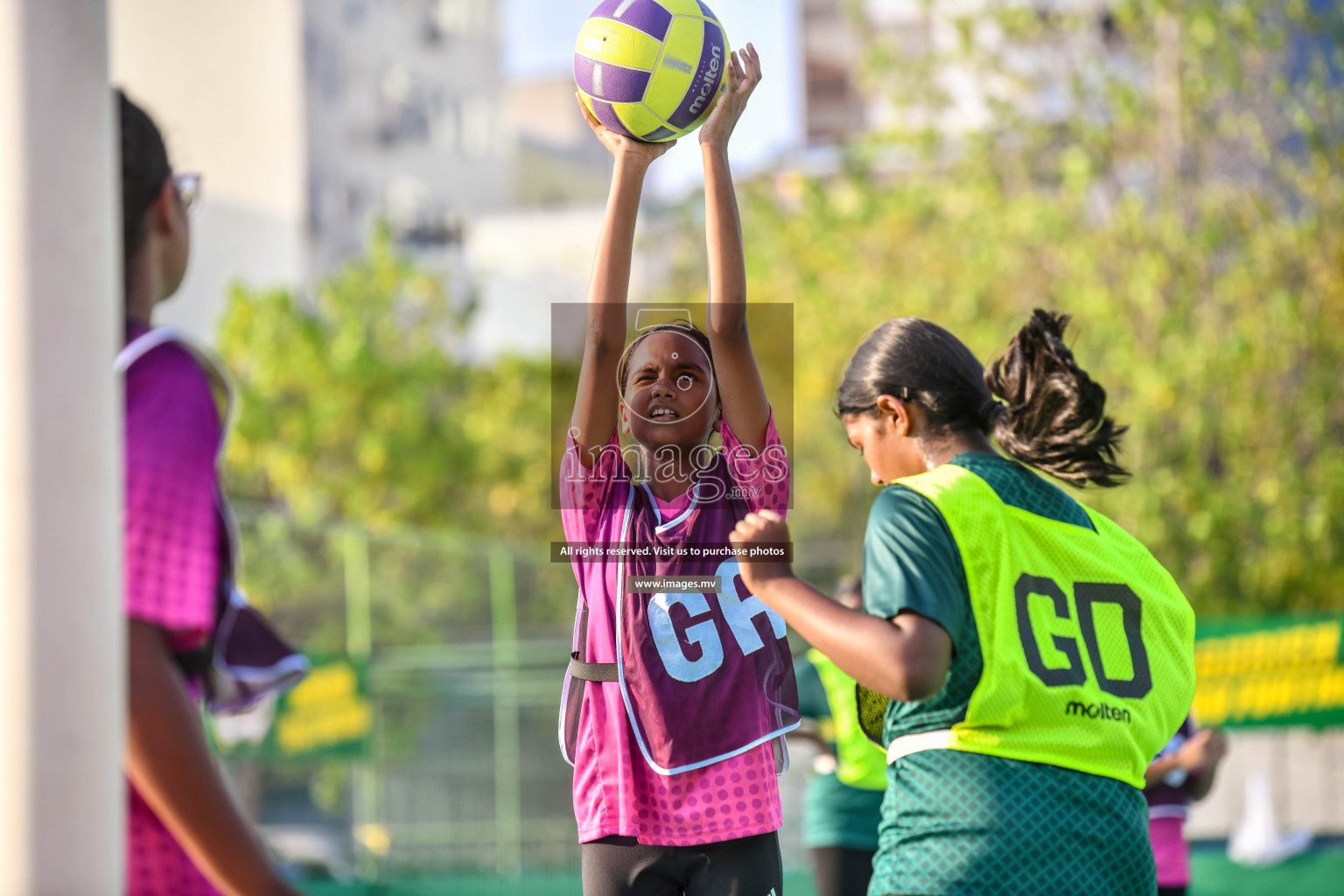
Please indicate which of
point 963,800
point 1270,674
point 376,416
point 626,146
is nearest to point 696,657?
point 963,800

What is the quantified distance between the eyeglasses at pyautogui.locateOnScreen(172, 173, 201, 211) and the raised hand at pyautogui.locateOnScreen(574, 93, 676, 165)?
3.03 ft

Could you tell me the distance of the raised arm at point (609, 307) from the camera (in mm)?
3008

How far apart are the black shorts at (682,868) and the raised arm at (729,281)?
86cm

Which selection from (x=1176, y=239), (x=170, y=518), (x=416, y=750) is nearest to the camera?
(x=170, y=518)

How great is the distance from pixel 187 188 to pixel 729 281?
112 centimetres

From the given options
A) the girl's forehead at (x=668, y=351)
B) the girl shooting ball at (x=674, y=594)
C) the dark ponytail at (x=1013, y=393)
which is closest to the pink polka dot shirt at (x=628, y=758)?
the girl shooting ball at (x=674, y=594)

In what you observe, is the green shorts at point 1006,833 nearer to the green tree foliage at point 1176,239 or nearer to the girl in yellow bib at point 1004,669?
the girl in yellow bib at point 1004,669

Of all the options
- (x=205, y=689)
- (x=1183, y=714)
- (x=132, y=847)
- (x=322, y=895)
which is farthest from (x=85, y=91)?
(x=322, y=895)

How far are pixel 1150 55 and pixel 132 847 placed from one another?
12551 millimetres

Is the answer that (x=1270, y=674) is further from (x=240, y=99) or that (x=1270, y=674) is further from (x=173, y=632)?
(x=240, y=99)

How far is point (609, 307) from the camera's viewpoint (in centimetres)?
301

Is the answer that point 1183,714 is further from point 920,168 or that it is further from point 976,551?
point 920,168

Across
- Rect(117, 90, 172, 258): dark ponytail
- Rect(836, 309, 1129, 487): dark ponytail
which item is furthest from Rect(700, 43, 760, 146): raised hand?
Rect(117, 90, 172, 258): dark ponytail

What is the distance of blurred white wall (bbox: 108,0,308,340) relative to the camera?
94.7 ft
